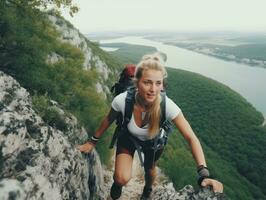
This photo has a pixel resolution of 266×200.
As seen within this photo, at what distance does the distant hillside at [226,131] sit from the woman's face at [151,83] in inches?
1871

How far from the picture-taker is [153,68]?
5.43m

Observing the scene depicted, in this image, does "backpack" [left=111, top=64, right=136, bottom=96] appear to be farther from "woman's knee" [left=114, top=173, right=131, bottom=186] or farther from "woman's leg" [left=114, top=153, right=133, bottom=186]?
"woman's knee" [left=114, top=173, right=131, bottom=186]

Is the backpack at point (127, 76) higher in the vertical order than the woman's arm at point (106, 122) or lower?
higher

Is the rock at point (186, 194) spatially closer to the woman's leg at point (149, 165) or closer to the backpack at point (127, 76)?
the woman's leg at point (149, 165)

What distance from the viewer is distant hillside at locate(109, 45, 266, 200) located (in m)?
66.3

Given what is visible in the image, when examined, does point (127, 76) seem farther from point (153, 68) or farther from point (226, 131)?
point (226, 131)

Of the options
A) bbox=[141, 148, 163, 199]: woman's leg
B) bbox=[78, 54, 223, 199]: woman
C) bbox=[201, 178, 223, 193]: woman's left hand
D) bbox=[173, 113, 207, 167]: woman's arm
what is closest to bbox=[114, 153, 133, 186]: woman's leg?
bbox=[78, 54, 223, 199]: woman

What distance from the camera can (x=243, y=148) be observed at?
84188 mm

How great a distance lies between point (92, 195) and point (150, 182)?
1995 millimetres

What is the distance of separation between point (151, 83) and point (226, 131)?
304 ft

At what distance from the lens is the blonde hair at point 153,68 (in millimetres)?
5434

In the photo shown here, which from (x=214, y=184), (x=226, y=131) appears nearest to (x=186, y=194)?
(x=214, y=184)

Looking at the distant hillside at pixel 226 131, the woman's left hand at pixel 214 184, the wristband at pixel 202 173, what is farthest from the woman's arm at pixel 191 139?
the distant hillside at pixel 226 131

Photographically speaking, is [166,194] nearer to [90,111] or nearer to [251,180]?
[90,111]
